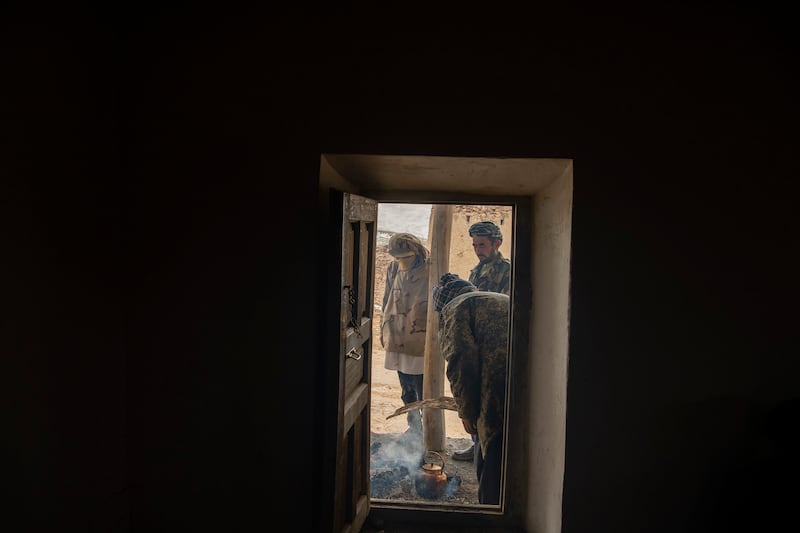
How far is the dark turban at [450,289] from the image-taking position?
11.8ft

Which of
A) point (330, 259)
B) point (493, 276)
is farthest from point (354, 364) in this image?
point (493, 276)

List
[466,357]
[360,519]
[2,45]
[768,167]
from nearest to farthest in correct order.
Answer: [2,45]
[768,167]
[360,519]
[466,357]

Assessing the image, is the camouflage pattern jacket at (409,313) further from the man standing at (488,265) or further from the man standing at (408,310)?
the man standing at (488,265)

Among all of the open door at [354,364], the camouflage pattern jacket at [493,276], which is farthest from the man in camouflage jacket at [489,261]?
the open door at [354,364]

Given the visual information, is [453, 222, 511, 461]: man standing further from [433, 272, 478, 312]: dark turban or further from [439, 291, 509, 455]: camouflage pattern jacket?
[439, 291, 509, 455]: camouflage pattern jacket

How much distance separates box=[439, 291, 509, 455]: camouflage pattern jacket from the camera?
3025 mm

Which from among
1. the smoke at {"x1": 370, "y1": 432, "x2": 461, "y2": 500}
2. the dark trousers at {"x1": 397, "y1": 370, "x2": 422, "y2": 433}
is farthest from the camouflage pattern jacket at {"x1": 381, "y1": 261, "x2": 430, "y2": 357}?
the smoke at {"x1": 370, "y1": 432, "x2": 461, "y2": 500}

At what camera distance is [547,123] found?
178 cm

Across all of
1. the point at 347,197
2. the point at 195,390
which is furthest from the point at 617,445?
the point at 195,390

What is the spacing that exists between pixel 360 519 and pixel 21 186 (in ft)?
6.70

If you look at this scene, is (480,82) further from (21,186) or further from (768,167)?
(21,186)

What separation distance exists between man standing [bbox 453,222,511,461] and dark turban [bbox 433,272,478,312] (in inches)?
33.0

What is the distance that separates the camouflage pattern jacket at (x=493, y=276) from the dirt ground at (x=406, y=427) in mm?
1624

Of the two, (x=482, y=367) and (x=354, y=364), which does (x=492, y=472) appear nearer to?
(x=482, y=367)
